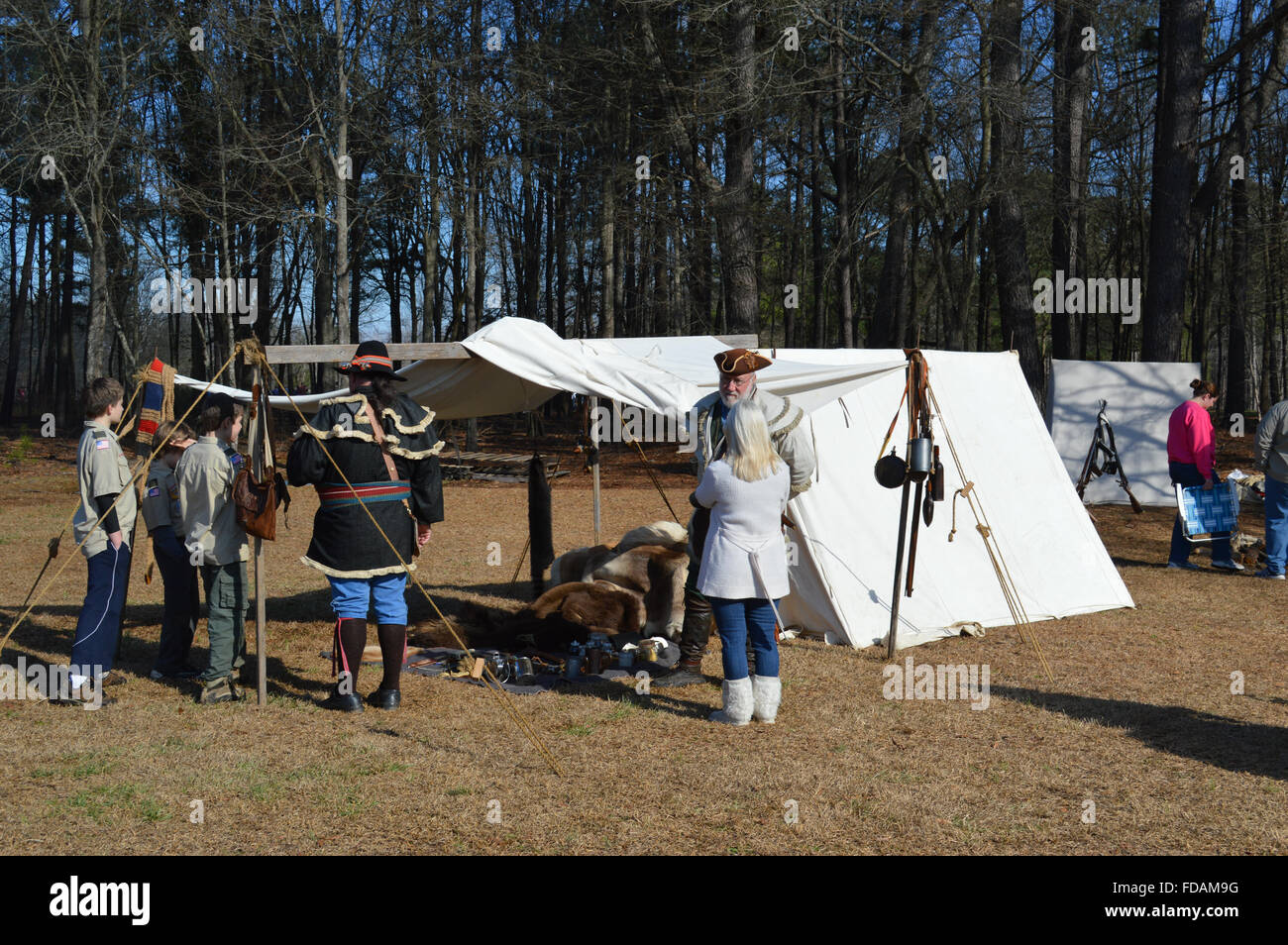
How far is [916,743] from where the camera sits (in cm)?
510

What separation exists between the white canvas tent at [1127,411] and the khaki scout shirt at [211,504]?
40.7 ft

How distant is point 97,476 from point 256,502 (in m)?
1.01

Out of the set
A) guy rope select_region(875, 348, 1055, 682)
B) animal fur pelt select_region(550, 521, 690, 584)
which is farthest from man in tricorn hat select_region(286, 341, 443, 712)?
guy rope select_region(875, 348, 1055, 682)

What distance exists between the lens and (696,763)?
15.7ft

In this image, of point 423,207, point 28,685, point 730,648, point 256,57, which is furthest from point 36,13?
point 730,648

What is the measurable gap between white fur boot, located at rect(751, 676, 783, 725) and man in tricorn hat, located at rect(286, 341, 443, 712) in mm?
1897

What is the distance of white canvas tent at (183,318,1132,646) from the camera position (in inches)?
265

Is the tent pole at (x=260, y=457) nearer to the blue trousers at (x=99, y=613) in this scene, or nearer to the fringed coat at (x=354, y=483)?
the fringed coat at (x=354, y=483)

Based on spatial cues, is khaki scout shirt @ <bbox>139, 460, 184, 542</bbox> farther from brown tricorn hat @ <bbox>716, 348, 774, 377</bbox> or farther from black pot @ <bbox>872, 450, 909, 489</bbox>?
black pot @ <bbox>872, 450, 909, 489</bbox>

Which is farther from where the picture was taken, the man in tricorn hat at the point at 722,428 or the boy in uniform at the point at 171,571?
the boy in uniform at the point at 171,571

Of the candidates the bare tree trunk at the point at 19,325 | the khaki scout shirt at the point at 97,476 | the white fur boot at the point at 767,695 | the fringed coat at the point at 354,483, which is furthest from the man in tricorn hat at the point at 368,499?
the bare tree trunk at the point at 19,325

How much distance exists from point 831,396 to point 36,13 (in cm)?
2266

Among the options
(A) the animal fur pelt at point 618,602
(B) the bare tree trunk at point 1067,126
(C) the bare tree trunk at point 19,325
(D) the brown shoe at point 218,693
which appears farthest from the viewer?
(C) the bare tree trunk at point 19,325

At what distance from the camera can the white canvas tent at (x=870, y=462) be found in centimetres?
673
